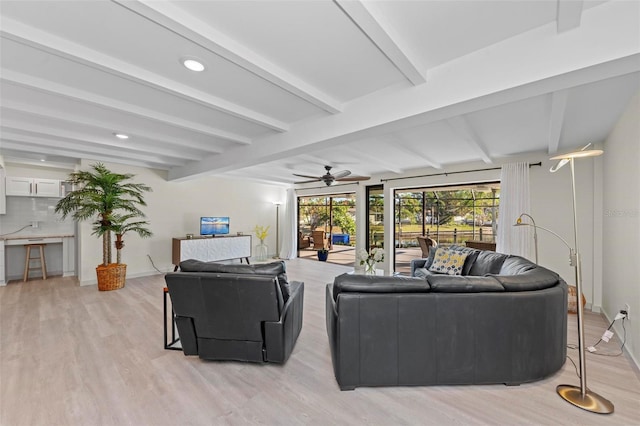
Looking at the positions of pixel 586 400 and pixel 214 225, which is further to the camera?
pixel 214 225

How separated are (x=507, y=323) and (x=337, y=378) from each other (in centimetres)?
136

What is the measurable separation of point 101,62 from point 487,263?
15.3 feet

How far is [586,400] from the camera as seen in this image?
1892 millimetres

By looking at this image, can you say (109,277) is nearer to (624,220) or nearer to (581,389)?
(581,389)

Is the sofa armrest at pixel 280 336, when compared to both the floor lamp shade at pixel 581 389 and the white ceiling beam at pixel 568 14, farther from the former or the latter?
the white ceiling beam at pixel 568 14

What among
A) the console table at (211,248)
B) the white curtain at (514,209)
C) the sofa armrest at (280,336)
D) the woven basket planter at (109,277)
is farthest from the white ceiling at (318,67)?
the console table at (211,248)

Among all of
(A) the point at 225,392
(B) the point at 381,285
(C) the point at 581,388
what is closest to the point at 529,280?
(C) the point at 581,388

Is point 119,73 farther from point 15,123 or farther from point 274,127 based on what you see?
point 15,123

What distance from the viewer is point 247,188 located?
26.2ft

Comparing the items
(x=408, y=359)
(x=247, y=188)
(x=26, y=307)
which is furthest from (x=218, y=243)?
(x=408, y=359)

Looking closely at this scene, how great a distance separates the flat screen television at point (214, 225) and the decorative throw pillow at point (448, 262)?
5.10 meters

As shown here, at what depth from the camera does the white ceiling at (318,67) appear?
145 centimetres

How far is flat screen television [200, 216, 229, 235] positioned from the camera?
6.60 metres

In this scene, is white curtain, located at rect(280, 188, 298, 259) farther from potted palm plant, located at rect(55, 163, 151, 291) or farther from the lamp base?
the lamp base
